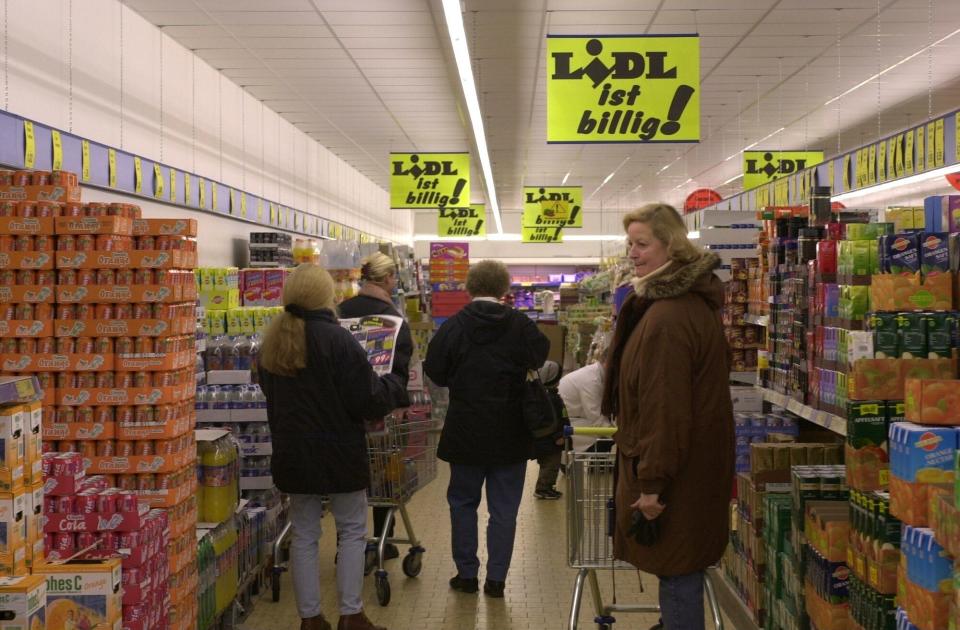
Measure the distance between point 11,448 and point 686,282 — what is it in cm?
200

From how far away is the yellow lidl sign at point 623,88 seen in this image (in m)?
7.27

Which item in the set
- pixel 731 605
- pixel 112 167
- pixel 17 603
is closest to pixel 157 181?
pixel 112 167

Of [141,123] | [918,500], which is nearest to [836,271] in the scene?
[918,500]

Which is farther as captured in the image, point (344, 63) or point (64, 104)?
point (344, 63)

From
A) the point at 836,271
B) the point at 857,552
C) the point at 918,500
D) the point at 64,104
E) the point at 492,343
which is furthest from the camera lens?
the point at 64,104

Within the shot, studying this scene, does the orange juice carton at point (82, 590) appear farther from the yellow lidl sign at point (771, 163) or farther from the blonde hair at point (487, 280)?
the yellow lidl sign at point (771, 163)

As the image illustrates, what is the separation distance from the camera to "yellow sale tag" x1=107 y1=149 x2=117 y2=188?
8.27 meters

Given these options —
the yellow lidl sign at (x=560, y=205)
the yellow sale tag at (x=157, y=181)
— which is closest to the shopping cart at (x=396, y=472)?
the yellow sale tag at (x=157, y=181)

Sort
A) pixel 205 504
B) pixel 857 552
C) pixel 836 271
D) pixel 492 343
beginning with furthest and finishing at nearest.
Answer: pixel 492 343, pixel 205 504, pixel 836 271, pixel 857 552

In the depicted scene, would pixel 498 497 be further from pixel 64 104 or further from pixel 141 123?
pixel 141 123

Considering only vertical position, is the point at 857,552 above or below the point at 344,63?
below

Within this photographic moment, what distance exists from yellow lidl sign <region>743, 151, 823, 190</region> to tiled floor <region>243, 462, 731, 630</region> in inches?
319

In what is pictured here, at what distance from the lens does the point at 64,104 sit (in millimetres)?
7594

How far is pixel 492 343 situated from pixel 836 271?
6.29 ft
